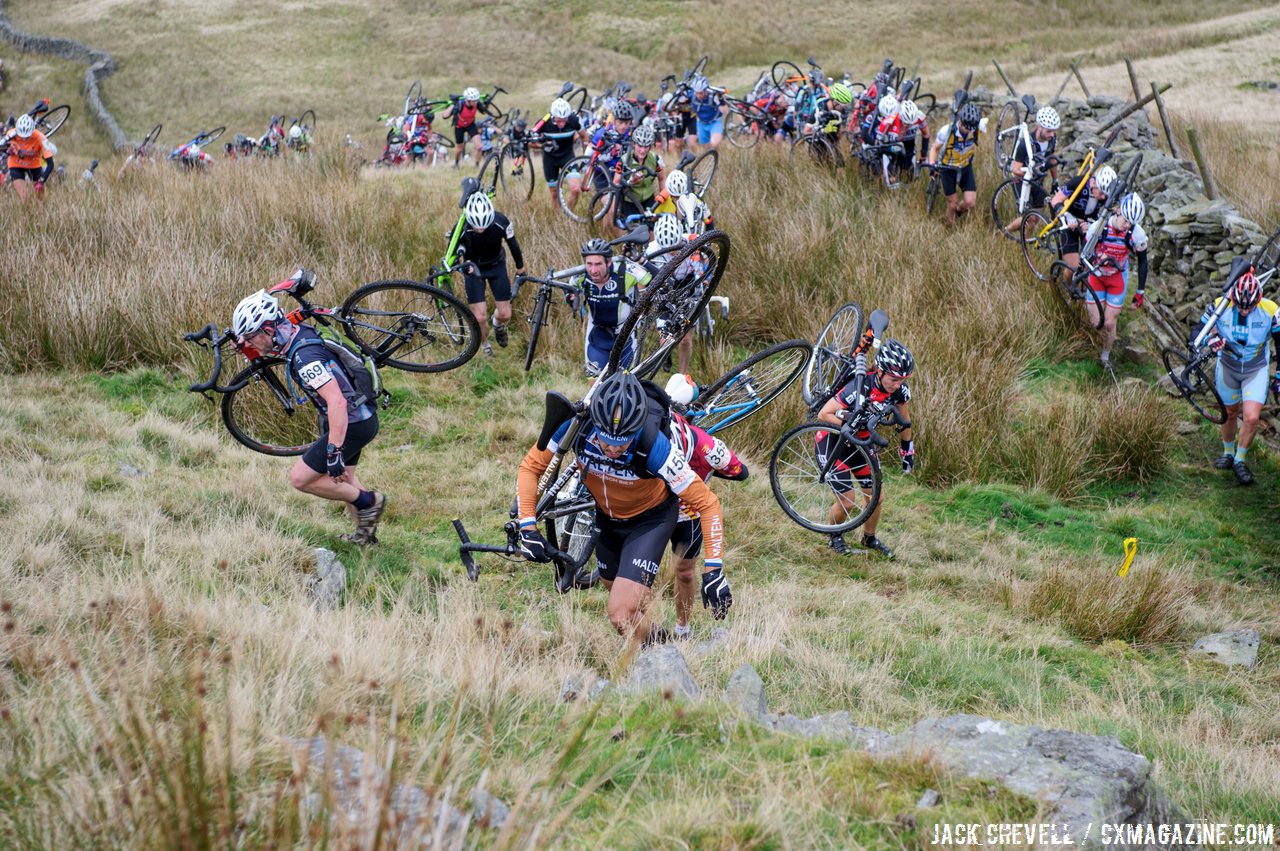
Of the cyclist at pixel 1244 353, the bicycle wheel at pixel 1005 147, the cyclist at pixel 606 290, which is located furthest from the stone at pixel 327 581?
the bicycle wheel at pixel 1005 147

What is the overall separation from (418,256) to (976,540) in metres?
7.86

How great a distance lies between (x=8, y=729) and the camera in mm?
3580

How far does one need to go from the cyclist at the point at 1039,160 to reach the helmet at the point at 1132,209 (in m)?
2.29

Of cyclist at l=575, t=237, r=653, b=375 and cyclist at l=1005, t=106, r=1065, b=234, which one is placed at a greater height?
cyclist at l=1005, t=106, r=1065, b=234

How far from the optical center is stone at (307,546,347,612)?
21.1ft

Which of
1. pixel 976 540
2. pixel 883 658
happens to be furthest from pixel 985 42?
pixel 883 658

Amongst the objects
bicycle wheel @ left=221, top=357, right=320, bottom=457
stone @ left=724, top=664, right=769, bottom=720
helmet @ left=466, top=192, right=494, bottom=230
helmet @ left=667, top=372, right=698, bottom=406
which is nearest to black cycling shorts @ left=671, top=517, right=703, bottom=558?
helmet @ left=667, top=372, right=698, bottom=406

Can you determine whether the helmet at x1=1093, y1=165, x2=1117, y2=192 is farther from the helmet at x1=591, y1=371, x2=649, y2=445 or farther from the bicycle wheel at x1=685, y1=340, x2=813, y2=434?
the helmet at x1=591, y1=371, x2=649, y2=445

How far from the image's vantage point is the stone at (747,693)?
461 centimetres

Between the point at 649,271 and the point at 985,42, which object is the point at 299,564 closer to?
the point at 649,271

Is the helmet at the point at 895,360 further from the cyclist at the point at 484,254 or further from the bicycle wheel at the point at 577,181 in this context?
the bicycle wheel at the point at 577,181

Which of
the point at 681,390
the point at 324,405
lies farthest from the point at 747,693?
the point at 324,405

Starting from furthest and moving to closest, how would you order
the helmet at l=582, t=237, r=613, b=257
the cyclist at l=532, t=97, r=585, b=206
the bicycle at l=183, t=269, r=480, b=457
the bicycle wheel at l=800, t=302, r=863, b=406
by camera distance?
the cyclist at l=532, t=97, r=585, b=206 → the bicycle at l=183, t=269, r=480, b=457 → the helmet at l=582, t=237, r=613, b=257 → the bicycle wheel at l=800, t=302, r=863, b=406

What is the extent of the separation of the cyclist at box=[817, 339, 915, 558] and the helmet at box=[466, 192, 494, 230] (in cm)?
434
